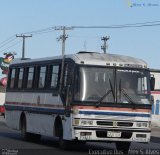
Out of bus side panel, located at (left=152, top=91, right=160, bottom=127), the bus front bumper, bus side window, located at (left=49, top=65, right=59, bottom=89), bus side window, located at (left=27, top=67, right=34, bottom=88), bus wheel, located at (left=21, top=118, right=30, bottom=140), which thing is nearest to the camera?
the bus front bumper

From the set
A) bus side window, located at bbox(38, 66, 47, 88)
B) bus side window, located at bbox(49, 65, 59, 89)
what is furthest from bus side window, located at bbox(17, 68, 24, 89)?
bus side window, located at bbox(49, 65, 59, 89)

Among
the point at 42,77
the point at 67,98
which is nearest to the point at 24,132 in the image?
the point at 42,77

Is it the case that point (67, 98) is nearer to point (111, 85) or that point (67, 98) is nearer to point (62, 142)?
point (111, 85)

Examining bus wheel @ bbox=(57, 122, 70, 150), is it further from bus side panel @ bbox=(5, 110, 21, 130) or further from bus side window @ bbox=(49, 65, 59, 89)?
bus side panel @ bbox=(5, 110, 21, 130)

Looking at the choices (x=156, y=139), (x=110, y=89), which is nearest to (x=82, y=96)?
(x=110, y=89)

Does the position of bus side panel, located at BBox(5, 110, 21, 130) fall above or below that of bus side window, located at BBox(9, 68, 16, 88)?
below

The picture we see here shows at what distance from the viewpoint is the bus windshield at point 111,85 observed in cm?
1986

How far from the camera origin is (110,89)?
2005cm

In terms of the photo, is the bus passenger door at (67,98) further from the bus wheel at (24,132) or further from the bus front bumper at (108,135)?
the bus wheel at (24,132)

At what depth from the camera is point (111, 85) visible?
20.1 m

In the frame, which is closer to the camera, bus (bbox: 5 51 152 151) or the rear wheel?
bus (bbox: 5 51 152 151)

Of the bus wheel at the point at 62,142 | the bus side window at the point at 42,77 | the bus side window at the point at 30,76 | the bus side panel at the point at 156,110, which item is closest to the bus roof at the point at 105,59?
the bus side window at the point at 42,77

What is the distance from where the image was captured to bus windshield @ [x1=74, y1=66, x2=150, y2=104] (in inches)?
782

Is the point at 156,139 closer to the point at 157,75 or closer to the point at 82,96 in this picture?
the point at 82,96
